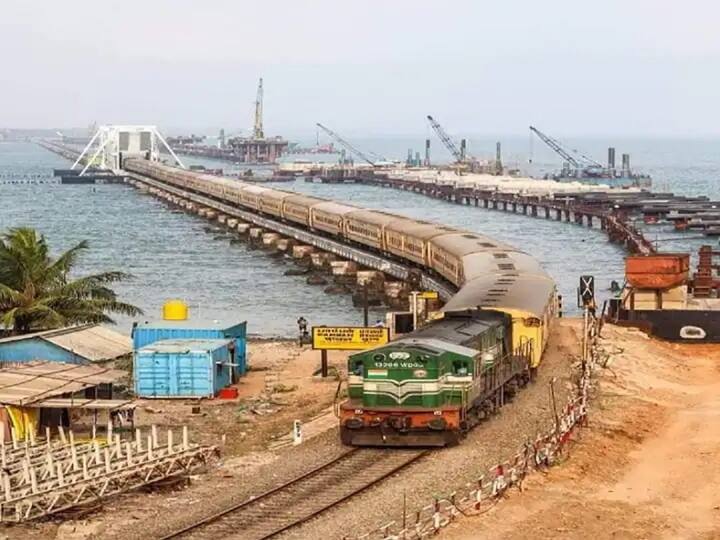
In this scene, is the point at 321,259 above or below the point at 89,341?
below

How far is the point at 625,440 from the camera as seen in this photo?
30.0 m

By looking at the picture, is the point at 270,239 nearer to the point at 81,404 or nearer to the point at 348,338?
the point at 348,338

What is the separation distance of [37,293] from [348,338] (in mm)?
10201

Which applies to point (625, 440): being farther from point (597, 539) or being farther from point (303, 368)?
point (303, 368)

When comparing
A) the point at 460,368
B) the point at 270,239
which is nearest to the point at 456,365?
the point at 460,368

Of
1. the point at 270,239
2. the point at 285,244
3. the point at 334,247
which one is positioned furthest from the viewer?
the point at 270,239

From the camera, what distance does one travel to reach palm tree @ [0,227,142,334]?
→ 41.7m

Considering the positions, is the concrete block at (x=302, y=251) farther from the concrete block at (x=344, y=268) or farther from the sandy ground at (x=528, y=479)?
the sandy ground at (x=528, y=479)

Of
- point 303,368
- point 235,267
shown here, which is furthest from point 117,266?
point 303,368

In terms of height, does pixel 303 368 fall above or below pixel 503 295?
below

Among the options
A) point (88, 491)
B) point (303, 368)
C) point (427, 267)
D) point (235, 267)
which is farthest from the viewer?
point (235, 267)

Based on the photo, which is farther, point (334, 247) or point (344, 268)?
point (334, 247)

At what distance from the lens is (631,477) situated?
2678 cm

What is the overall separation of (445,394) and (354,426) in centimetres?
183
